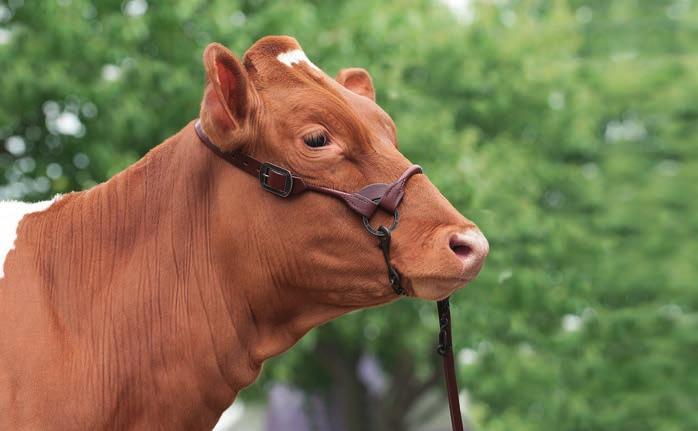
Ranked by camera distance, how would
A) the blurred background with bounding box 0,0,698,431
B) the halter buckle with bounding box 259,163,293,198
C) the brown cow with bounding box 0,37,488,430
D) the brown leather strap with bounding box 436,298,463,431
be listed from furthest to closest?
the blurred background with bounding box 0,0,698,431
the brown leather strap with bounding box 436,298,463,431
the halter buckle with bounding box 259,163,293,198
the brown cow with bounding box 0,37,488,430

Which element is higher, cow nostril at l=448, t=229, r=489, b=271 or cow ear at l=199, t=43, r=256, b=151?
cow nostril at l=448, t=229, r=489, b=271

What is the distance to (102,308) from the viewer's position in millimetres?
3615

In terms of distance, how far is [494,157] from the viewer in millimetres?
16328

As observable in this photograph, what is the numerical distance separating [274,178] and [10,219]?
110 centimetres

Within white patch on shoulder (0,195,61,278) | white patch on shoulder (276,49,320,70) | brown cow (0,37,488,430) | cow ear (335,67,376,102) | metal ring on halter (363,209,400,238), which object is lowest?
white patch on shoulder (0,195,61,278)

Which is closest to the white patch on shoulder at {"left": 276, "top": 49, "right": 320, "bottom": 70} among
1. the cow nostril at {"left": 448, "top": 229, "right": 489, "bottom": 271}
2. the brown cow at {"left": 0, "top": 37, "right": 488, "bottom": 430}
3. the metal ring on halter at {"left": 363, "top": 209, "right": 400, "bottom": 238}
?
the brown cow at {"left": 0, "top": 37, "right": 488, "bottom": 430}

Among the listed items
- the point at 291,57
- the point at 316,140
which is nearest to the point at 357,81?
the point at 291,57

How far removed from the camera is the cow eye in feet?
11.8

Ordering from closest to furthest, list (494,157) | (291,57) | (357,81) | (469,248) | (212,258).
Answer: (469,248)
(212,258)
(291,57)
(357,81)
(494,157)

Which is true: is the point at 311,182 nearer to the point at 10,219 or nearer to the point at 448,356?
the point at 448,356

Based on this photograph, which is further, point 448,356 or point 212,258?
point 448,356

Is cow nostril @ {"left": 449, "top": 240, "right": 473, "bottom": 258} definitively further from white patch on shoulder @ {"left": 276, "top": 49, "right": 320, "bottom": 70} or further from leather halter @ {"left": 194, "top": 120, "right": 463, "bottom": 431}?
white patch on shoulder @ {"left": 276, "top": 49, "right": 320, "bottom": 70}

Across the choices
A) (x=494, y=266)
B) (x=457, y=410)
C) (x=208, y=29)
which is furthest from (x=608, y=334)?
(x=457, y=410)

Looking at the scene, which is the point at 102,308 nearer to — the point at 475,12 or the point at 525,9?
the point at 475,12
